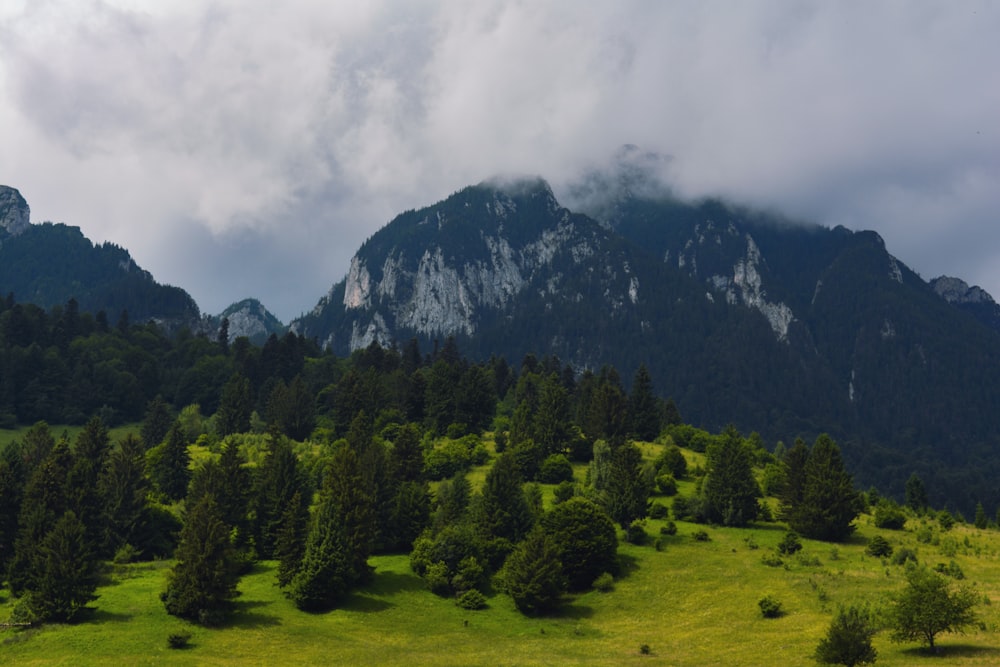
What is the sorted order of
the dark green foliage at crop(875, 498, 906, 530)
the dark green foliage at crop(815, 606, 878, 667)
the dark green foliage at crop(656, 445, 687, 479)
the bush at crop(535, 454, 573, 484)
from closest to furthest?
the dark green foliage at crop(815, 606, 878, 667), the dark green foliage at crop(875, 498, 906, 530), the bush at crop(535, 454, 573, 484), the dark green foliage at crop(656, 445, 687, 479)

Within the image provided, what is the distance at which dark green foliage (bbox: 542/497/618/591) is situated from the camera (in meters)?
76.6

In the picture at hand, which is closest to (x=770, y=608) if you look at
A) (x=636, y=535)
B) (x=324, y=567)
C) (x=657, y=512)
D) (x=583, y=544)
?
(x=583, y=544)

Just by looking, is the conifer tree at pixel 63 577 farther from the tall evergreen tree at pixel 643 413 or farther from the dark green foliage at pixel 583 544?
the tall evergreen tree at pixel 643 413

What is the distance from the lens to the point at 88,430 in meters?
102

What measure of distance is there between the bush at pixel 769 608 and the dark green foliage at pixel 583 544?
17.9 metres

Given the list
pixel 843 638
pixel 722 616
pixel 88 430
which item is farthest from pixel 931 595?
pixel 88 430

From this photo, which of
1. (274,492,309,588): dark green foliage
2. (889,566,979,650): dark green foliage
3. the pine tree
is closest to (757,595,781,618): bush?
(889,566,979,650): dark green foliage

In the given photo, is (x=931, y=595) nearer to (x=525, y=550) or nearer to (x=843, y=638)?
(x=843, y=638)

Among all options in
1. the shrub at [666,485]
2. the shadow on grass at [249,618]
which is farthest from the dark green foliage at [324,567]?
the shrub at [666,485]

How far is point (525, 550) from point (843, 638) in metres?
32.7

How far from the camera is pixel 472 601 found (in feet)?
233

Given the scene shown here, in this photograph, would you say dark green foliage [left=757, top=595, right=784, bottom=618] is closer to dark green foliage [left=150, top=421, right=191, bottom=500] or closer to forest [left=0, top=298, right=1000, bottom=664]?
forest [left=0, top=298, right=1000, bottom=664]

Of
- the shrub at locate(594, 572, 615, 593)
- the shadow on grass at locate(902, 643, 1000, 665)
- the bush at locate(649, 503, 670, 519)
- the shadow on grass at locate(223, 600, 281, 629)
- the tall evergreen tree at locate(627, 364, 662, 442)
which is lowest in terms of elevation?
the shadow on grass at locate(902, 643, 1000, 665)

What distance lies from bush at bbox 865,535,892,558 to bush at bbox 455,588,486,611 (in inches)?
1626
